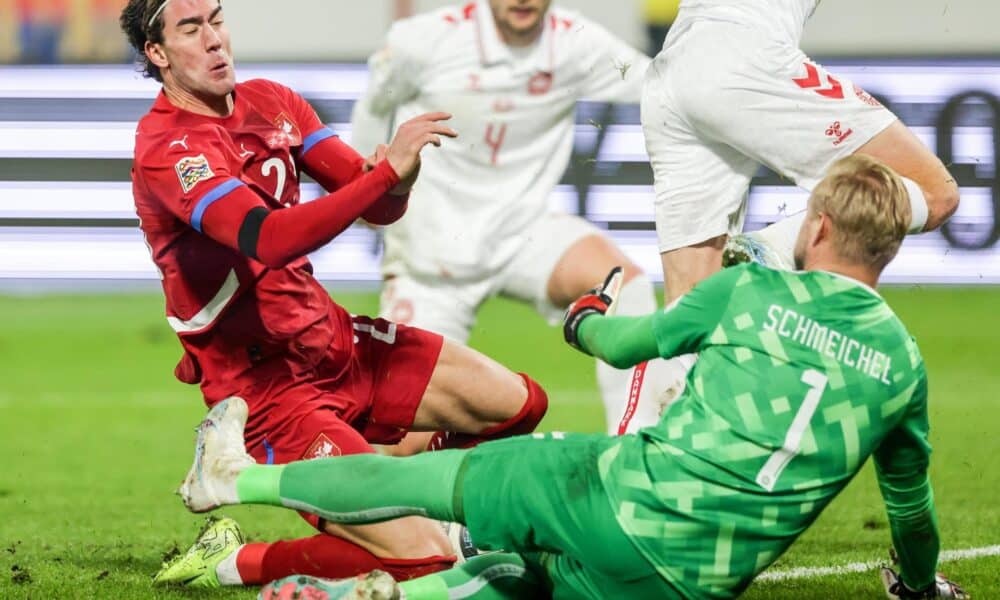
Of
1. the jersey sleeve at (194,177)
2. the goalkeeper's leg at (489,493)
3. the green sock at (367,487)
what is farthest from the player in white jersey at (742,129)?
the jersey sleeve at (194,177)

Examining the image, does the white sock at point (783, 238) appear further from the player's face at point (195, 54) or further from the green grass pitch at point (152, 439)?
the player's face at point (195, 54)

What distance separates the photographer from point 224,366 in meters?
4.52

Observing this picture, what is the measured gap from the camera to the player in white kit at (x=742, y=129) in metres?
4.61

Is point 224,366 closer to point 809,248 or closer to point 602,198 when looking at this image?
point 809,248

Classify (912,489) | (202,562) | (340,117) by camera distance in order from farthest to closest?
(340,117) → (202,562) → (912,489)

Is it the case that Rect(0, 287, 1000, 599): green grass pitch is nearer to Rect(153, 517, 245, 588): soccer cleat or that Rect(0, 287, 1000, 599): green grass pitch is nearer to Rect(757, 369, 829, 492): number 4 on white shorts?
Rect(153, 517, 245, 588): soccer cleat

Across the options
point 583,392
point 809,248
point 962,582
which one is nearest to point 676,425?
point 809,248

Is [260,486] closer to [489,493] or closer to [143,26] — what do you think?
[489,493]

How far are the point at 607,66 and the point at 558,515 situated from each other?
428 centimetres

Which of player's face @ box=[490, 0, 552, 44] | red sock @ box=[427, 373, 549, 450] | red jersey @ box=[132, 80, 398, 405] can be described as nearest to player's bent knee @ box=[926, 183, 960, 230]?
red sock @ box=[427, 373, 549, 450]

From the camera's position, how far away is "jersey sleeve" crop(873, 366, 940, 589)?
3.62 m

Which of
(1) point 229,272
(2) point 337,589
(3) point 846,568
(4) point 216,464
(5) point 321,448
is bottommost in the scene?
(3) point 846,568

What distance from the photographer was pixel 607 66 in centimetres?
744

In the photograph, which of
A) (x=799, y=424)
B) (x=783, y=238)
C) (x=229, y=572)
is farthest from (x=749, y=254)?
(x=229, y=572)
